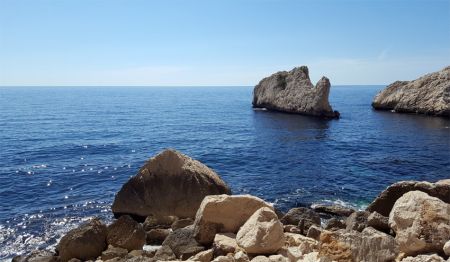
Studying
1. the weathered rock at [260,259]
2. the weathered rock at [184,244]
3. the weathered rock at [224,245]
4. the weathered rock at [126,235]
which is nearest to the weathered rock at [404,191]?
the weathered rock at [224,245]

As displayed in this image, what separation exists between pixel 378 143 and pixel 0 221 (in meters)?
41.8

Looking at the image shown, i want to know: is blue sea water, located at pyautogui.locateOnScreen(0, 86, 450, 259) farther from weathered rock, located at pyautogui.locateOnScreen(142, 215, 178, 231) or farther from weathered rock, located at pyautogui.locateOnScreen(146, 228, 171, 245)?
weathered rock, located at pyautogui.locateOnScreen(146, 228, 171, 245)

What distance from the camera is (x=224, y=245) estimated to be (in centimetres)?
1375

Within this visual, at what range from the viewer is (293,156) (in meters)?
42.0

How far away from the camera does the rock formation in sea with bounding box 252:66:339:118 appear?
7581 cm

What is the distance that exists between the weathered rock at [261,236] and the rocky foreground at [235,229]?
0.11 ft

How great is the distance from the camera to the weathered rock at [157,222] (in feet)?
68.1

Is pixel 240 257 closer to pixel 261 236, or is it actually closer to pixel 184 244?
pixel 261 236

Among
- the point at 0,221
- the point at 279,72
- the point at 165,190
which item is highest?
the point at 279,72

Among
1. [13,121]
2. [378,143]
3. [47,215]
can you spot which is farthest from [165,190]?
[13,121]

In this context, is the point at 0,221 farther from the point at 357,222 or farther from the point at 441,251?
the point at 441,251

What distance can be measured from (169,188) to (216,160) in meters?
17.9

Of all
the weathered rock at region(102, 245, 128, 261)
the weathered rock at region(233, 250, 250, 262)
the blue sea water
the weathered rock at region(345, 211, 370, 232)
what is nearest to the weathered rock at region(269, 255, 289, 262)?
the weathered rock at region(233, 250, 250, 262)

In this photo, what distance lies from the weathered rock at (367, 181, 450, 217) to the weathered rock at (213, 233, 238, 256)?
8417 mm
